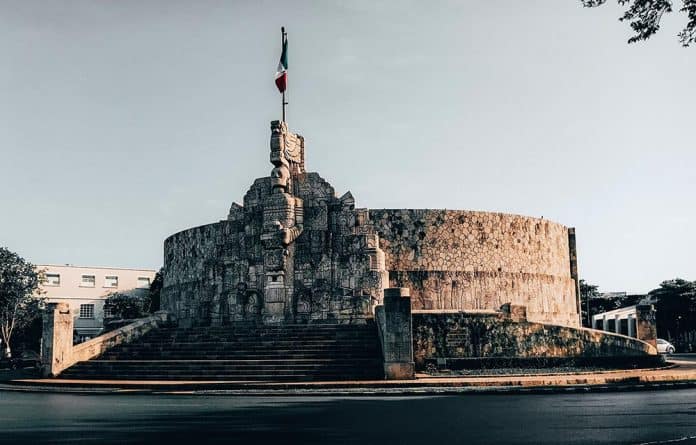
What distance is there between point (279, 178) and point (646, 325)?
1497 centimetres

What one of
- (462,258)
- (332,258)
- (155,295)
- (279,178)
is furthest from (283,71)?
(155,295)

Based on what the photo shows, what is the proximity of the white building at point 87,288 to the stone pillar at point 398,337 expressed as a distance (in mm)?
50930

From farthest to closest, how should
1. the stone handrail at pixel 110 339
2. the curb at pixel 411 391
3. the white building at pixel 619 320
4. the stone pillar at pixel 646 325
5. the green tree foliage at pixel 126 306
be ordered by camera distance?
the green tree foliage at pixel 126 306 → the white building at pixel 619 320 → the stone pillar at pixel 646 325 → the stone handrail at pixel 110 339 → the curb at pixel 411 391

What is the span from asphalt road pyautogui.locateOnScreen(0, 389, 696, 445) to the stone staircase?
4117mm

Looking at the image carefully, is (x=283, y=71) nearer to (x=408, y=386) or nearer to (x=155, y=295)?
(x=408, y=386)

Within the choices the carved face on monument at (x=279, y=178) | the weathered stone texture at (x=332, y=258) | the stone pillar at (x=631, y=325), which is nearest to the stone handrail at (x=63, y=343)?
the weathered stone texture at (x=332, y=258)

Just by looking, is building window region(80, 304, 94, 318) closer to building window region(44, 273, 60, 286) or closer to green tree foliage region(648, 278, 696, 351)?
building window region(44, 273, 60, 286)

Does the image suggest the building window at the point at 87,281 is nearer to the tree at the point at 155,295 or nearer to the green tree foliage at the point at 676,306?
the tree at the point at 155,295

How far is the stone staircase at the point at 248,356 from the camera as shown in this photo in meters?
20.5

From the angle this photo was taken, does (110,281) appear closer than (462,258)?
No

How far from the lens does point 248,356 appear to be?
22109 millimetres

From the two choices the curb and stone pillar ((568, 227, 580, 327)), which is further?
stone pillar ((568, 227, 580, 327))

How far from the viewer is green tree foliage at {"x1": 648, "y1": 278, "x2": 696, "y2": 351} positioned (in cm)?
5950

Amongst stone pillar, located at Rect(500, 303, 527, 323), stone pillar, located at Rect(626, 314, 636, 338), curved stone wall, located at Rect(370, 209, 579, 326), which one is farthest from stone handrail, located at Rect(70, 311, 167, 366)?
stone pillar, located at Rect(626, 314, 636, 338)
